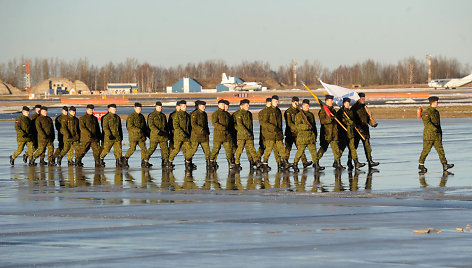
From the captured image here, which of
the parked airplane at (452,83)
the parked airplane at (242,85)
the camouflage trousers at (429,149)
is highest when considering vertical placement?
the parked airplane at (242,85)

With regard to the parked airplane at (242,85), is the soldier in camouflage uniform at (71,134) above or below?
below

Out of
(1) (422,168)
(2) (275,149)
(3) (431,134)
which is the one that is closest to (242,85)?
(2) (275,149)

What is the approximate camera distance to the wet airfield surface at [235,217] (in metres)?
9.53

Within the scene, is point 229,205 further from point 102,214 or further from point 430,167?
point 430,167

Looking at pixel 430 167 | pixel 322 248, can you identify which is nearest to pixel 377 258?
pixel 322 248

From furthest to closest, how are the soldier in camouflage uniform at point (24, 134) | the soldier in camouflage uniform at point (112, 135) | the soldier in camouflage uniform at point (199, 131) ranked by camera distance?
the soldier in camouflage uniform at point (24, 134), the soldier in camouflage uniform at point (112, 135), the soldier in camouflage uniform at point (199, 131)

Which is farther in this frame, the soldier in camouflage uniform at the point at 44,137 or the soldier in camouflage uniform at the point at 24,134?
the soldier in camouflage uniform at the point at 24,134

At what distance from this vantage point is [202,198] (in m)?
15.7

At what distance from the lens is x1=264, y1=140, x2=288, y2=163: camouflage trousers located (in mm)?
20734

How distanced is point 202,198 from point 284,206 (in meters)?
1.93

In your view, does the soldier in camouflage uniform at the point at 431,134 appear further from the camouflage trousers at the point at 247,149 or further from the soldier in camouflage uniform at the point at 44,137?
the soldier in camouflage uniform at the point at 44,137

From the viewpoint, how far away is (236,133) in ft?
70.8

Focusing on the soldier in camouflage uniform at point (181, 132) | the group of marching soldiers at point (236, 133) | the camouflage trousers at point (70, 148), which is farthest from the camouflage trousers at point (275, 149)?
the camouflage trousers at point (70, 148)

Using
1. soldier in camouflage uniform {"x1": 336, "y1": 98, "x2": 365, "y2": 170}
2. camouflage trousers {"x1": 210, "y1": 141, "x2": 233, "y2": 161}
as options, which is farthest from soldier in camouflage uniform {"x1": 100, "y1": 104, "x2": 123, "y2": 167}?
soldier in camouflage uniform {"x1": 336, "y1": 98, "x2": 365, "y2": 170}
